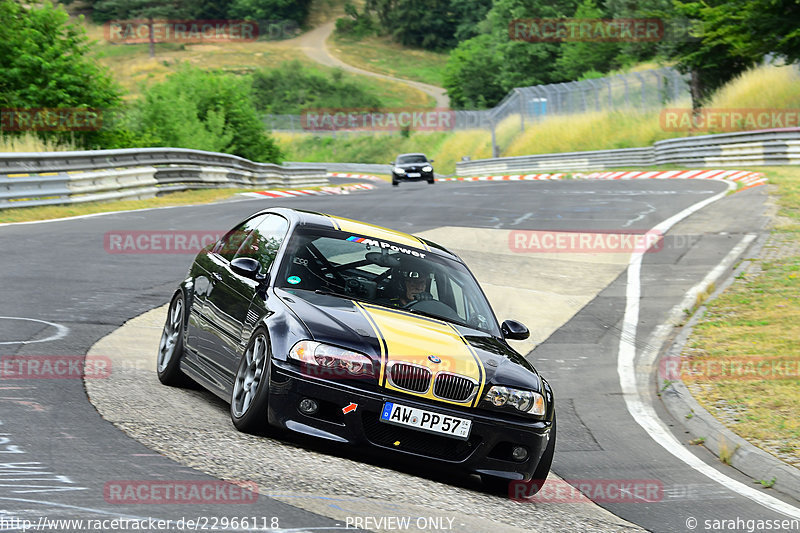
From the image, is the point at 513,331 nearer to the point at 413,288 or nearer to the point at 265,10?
the point at 413,288

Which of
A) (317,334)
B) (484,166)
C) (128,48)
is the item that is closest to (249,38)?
(128,48)

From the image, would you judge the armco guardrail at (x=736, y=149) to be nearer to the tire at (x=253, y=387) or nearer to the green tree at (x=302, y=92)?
the tire at (x=253, y=387)

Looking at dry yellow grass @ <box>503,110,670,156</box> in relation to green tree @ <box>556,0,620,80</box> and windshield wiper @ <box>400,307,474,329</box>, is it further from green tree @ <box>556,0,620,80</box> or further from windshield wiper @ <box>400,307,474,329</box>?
windshield wiper @ <box>400,307,474,329</box>

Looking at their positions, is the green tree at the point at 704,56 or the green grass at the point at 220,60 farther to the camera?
the green grass at the point at 220,60

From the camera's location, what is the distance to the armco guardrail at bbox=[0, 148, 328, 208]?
1938 cm

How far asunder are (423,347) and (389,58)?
138188 millimetres

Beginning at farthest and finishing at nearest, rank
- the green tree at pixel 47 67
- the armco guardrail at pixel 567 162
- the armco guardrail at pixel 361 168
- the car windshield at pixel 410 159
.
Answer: the armco guardrail at pixel 361 168 → the car windshield at pixel 410 159 → the armco guardrail at pixel 567 162 → the green tree at pixel 47 67

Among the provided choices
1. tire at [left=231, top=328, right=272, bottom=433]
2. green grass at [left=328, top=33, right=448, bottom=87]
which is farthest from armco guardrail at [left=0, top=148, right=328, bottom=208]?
green grass at [left=328, top=33, right=448, bottom=87]

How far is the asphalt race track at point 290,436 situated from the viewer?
4988mm

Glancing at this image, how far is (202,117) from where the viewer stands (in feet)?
122

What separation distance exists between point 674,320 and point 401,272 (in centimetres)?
664

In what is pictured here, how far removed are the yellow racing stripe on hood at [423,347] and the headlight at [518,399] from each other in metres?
0.10

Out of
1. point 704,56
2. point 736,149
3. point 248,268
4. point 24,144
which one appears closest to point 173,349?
point 248,268

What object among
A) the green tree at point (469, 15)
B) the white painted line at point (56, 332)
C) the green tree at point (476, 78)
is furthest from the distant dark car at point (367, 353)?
the green tree at point (469, 15)
